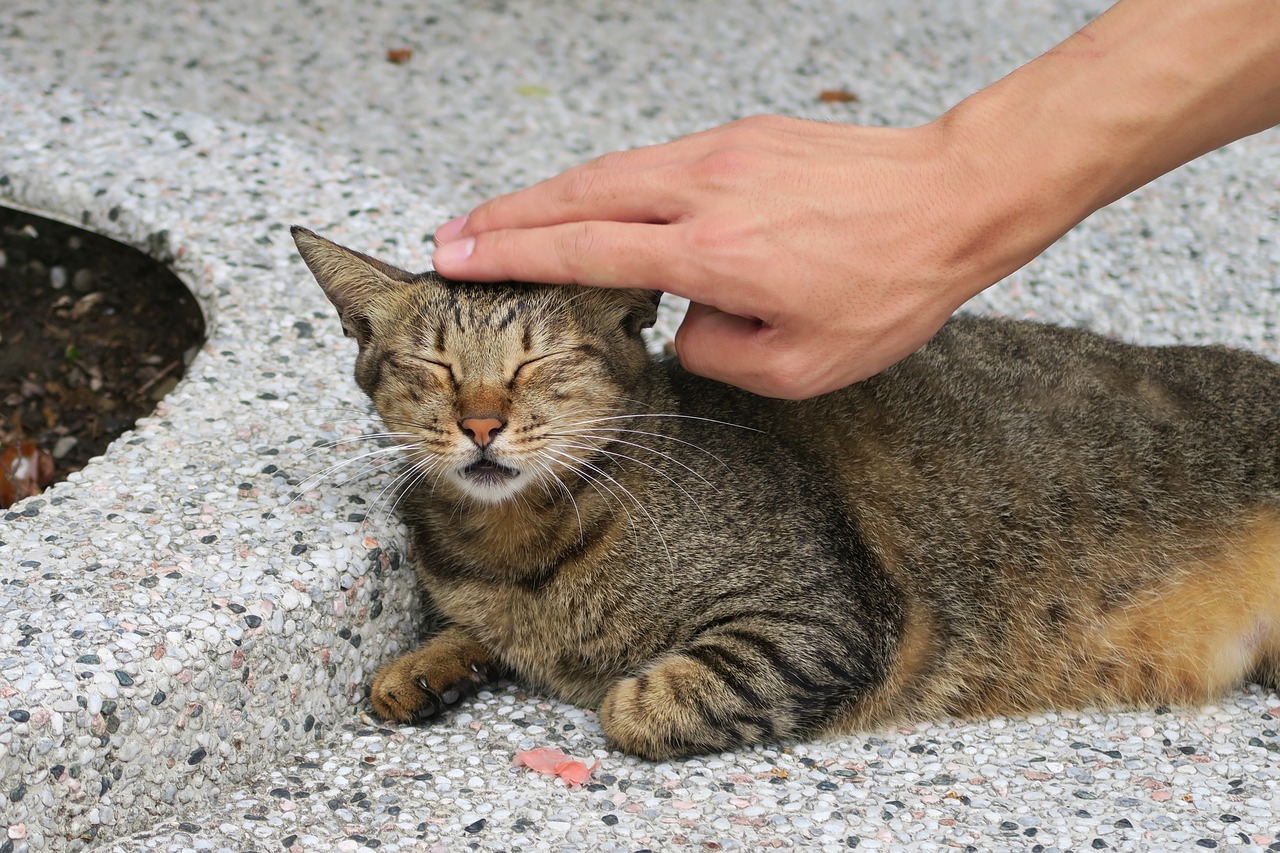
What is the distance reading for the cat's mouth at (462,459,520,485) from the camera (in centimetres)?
272

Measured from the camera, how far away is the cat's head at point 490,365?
2.71 meters

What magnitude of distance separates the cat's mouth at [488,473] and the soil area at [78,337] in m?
1.40

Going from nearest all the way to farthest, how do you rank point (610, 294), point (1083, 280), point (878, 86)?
point (610, 294), point (1083, 280), point (878, 86)

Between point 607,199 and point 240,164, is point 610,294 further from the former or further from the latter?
point 240,164

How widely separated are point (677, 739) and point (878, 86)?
4.39 m

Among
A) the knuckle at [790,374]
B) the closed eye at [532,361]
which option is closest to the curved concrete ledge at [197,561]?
the closed eye at [532,361]

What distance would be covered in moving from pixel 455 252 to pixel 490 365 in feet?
0.82

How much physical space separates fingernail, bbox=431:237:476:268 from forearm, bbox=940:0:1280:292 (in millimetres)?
1010

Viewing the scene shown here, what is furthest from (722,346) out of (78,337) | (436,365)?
(78,337)

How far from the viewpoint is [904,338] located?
2.50m

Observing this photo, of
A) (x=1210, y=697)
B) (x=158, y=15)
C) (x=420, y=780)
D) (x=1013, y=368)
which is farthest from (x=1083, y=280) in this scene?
(x=158, y=15)

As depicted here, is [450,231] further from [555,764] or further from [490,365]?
[555,764]

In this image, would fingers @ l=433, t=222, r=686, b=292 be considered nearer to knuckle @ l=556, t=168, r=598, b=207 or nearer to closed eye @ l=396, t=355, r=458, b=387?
knuckle @ l=556, t=168, r=598, b=207

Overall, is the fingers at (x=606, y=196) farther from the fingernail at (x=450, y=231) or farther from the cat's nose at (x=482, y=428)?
the cat's nose at (x=482, y=428)
